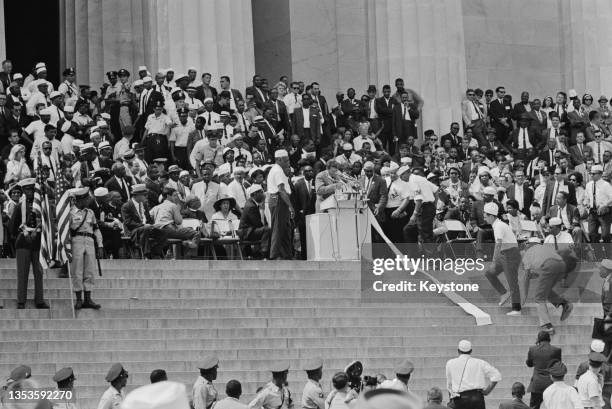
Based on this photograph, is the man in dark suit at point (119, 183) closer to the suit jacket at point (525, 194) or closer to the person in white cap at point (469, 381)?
the suit jacket at point (525, 194)

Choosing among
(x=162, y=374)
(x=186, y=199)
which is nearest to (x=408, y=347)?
(x=186, y=199)

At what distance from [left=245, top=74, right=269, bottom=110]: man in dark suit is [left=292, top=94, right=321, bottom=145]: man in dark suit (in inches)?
30.5

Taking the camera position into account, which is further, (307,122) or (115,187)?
(307,122)

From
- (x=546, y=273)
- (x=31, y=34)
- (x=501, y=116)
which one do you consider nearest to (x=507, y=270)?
(x=546, y=273)

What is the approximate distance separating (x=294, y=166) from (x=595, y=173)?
216 inches

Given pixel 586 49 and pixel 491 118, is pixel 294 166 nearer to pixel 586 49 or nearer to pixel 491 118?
pixel 491 118

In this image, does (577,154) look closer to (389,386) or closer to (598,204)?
(598,204)

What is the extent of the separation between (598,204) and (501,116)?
7.73 metres

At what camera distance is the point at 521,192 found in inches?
1121

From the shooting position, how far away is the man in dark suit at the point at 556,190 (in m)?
27.4

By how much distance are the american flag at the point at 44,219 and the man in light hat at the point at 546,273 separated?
6.81 metres

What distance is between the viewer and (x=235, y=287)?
73.5 ft

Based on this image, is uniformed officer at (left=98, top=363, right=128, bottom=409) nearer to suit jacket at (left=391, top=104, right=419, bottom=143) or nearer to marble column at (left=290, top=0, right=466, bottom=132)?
suit jacket at (left=391, top=104, right=419, bottom=143)

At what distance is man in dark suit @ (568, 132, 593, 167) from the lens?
3127 cm
